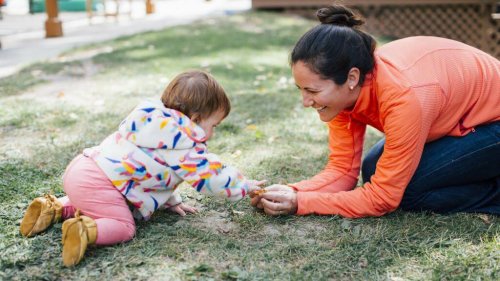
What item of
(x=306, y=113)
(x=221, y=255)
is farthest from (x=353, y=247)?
(x=306, y=113)

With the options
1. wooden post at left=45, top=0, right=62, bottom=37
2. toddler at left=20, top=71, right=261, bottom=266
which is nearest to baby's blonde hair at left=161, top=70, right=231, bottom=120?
toddler at left=20, top=71, right=261, bottom=266

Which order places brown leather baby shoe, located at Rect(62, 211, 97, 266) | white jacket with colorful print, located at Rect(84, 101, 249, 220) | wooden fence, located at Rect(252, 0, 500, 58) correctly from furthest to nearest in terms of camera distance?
1. wooden fence, located at Rect(252, 0, 500, 58)
2. white jacket with colorful print, located at Rect(84, 101, 249, 220)
3. brown leather baby shoe, located at Rect(62, 211, 97, 266)

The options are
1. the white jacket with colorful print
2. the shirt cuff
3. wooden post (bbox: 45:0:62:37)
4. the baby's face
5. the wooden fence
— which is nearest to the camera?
the white jacket with colorful print

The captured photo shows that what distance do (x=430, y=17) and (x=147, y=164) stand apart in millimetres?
10425

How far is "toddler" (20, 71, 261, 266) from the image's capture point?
7.19 ft

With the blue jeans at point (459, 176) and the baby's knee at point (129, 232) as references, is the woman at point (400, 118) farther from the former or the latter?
the baby's knee at point (129, 232)

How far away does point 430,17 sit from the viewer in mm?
11453

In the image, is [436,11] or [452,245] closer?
[452,245]

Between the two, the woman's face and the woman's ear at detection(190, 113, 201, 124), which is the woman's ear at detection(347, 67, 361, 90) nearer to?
the woman's face

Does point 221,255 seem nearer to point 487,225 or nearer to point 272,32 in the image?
point 487,225

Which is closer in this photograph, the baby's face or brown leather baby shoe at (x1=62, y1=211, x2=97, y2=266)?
brown leather baby shoe at (x1=62, y1=211, x2=97, y2=266)

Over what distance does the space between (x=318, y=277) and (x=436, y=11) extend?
10.5 meters

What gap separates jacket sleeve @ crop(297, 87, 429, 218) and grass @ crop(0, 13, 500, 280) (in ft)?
0.21

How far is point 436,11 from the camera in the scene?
447 inches
